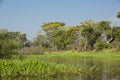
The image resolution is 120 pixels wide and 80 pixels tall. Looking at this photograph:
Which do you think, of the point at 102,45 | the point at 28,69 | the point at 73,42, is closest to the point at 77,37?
the point at 73,42

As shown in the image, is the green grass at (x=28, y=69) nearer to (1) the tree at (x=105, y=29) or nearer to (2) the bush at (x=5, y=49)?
(2) the bush at (x=5, y=49)

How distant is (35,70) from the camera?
1331cm

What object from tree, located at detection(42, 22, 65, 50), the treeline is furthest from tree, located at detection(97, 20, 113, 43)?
tree, located at detection(42, 22, 65, 50)

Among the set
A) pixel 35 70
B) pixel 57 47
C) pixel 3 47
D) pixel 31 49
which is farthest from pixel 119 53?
pixel 35 70

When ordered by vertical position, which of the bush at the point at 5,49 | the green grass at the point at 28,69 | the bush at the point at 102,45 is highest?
the bush at the point at 102,45

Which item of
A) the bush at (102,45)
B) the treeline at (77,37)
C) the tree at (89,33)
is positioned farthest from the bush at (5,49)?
the tree at (89,33)

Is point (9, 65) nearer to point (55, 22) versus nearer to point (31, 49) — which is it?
point (31, 49)

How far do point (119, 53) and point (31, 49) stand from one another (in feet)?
34.3

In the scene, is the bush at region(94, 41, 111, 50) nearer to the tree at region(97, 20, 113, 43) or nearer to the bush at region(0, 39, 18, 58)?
the tree at region(97, 20, 113, 43)

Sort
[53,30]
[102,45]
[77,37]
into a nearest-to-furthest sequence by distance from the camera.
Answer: [102,45] < [77,37] < [53,30]

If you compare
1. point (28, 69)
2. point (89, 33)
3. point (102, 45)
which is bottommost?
point (28, 69)

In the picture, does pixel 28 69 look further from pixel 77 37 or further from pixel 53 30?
pixel 53 30

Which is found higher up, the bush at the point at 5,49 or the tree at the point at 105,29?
the tree at the point at 105,29

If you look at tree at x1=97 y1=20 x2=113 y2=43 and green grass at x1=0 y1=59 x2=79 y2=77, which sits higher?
tree at x1=97 y1=20 x2=113 y2=43
